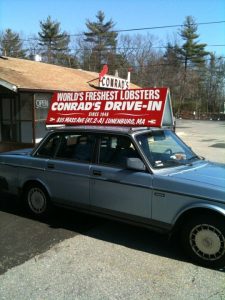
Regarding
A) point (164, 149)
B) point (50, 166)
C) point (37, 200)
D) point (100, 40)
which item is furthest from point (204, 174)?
point (100, 40)

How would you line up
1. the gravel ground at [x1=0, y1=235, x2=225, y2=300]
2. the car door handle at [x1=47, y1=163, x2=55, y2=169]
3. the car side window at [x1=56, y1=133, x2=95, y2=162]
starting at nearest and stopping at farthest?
the gravel ground at [x1=0, y1=235, x2=225, y2=300] → the car side window at [x1=56, y1=133, x2=95, y2=162] → the car door handle at [x1=47, y1=163, x2=55, y2=169]

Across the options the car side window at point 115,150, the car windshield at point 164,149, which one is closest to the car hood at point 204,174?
the car windshield at point 164,149

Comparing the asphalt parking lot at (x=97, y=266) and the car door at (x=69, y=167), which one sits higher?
the car door at (x=69, y=167)

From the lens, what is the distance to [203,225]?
462cm

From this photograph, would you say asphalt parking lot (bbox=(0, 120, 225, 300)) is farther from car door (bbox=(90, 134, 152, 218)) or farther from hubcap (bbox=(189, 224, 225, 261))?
car door (bbox=(90, 134, 152, 218))

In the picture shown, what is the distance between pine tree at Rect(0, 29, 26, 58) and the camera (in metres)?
57.1

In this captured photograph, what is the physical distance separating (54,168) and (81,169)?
1.81 ft

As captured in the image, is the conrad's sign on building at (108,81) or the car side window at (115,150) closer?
the car side window at (115,150)

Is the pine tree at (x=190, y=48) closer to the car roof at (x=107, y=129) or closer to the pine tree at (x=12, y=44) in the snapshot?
the pine tree at (x=12, y=44)

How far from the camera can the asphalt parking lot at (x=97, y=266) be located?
13.1 feet

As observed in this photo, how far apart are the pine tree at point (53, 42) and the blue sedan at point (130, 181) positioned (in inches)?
2117

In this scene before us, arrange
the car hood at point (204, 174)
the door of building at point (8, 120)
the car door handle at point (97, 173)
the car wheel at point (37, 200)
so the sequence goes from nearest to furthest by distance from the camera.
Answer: the car hood at point (204, 174) < the car door handle at point (97, 173) < the car wheel at point (37, 200) < the door of building at point (8, 120)

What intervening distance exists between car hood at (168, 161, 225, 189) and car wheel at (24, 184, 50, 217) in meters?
2.27

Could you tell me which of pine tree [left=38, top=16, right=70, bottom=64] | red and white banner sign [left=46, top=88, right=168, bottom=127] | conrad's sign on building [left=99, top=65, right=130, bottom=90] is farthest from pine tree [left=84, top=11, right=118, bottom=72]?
red and white banner sign [left=46, top=88, right=168, bottom=127]
